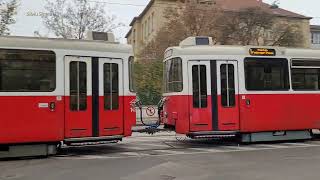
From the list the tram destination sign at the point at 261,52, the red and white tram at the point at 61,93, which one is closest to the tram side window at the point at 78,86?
the red and white tram at the point at 61,93

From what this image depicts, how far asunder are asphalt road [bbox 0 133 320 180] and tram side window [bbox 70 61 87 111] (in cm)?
144

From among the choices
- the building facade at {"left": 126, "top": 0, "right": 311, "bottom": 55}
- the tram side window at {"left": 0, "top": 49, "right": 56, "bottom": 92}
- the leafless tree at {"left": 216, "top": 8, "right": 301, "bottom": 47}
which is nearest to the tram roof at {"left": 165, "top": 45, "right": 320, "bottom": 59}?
the tram side window at {"left": 0, "top": 49, "right": 56, "bottom": 92}

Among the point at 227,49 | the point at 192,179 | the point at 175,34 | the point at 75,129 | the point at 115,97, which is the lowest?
the point at 192,179

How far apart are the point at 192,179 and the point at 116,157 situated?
3.77 m

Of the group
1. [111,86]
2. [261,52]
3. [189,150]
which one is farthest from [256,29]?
[111,86]

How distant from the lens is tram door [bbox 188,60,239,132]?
1470cm

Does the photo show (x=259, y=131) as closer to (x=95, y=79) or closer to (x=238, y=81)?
(x=238, y=81)

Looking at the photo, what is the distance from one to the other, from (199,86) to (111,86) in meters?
2.85

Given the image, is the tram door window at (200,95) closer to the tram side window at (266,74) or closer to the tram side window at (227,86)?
the tram side window at (227,86)

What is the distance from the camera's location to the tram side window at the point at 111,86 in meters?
13.7

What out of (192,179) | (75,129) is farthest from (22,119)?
(192,179)

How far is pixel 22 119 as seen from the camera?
12.6 m

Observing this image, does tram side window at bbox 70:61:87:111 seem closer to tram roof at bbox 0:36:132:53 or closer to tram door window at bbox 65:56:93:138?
tram door window at bbox 65:56:93:138

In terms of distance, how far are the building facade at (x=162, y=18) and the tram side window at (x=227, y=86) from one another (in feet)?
128
